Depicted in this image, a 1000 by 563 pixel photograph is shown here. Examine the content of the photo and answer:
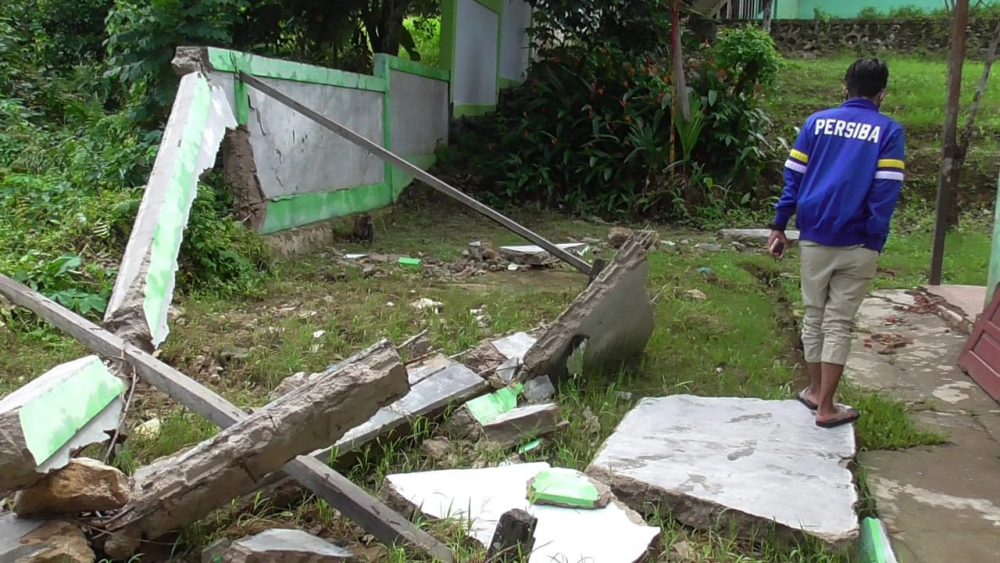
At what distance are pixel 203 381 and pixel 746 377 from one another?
2486 millimetres

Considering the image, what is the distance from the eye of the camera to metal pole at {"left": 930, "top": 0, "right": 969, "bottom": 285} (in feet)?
17.5

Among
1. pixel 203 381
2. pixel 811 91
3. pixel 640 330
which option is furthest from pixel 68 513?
pixel 811 91

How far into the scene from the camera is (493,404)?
10.8 feet

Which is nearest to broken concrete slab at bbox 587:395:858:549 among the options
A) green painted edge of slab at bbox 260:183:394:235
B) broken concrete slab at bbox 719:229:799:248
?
green painted edge of slab at bbox 260:183:394:235

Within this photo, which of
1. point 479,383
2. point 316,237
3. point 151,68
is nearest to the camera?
point 479,383

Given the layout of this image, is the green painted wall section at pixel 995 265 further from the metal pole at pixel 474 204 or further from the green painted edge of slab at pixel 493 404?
the green painted edge of slab at pixel 493 404

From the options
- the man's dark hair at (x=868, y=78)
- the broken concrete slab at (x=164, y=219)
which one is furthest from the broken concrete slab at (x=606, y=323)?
the broken concrete slab at (x=164, y=219)

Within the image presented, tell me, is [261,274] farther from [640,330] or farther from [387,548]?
[387,548]

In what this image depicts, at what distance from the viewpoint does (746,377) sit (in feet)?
12.9

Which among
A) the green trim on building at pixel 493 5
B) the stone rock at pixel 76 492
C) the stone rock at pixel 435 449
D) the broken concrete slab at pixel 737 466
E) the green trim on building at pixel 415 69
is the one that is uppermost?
the green trim on building at pixel 493 5

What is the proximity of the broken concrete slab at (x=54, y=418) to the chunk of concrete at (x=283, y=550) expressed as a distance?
450mm

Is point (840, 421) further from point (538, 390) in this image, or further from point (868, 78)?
point (868, 78)

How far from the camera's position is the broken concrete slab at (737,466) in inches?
95.0

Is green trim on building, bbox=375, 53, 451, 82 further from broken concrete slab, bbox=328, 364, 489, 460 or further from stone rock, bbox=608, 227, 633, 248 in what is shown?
broken concrete slab, bbox=328, 364, 489, 460
